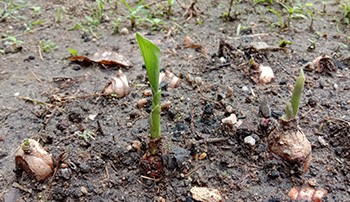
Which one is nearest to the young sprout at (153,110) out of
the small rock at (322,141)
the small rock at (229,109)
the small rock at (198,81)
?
the small rock at (229,109)

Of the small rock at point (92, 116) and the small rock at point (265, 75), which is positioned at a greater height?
the small rock at point (265, 75)

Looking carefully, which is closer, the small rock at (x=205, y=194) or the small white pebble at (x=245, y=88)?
the small rock at (x=205, y=194)

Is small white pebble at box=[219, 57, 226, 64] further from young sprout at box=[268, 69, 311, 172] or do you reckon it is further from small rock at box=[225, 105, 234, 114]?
young sprout at box=[268, 69, 311, 172]

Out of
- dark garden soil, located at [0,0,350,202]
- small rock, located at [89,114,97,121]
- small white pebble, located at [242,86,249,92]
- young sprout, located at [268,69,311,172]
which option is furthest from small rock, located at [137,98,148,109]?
young sprout, located at [268,69,311,172]

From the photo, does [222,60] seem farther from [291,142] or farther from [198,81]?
[291,142]

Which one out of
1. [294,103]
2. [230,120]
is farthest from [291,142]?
[230,120]

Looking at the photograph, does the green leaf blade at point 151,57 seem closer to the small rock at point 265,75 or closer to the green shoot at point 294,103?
the green shoot at point 294,103
